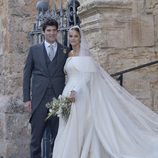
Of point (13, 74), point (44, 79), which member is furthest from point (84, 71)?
point (13, 74)

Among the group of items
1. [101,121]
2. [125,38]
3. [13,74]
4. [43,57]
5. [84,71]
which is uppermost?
→ [125,38]

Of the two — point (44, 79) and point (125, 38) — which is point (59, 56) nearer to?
point (44, 79)

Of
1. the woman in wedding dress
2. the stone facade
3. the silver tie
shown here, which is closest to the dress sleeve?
the woman in wedding dress

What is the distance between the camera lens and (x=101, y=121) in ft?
18.2

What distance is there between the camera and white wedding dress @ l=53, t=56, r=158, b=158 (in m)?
5.41

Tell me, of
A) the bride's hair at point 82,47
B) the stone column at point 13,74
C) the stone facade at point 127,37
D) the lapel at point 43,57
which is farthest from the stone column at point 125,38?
the stone column at point 13,74

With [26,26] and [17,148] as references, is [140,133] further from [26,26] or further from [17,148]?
[26,26]

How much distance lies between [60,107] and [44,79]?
408mm

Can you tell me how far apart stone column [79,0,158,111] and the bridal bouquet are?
0.78 metres

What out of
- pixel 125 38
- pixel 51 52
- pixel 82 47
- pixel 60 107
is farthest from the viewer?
pixel 125 38

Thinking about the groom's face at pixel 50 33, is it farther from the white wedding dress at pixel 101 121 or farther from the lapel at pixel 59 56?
the white wedding dress at pixel 101 121

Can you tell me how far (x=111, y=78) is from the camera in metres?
5.79

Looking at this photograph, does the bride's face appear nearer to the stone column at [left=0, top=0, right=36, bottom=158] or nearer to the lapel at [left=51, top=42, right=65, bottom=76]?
the lapel at [left=51, top=42, right=65, bottom=76]

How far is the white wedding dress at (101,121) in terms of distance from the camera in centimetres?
541
